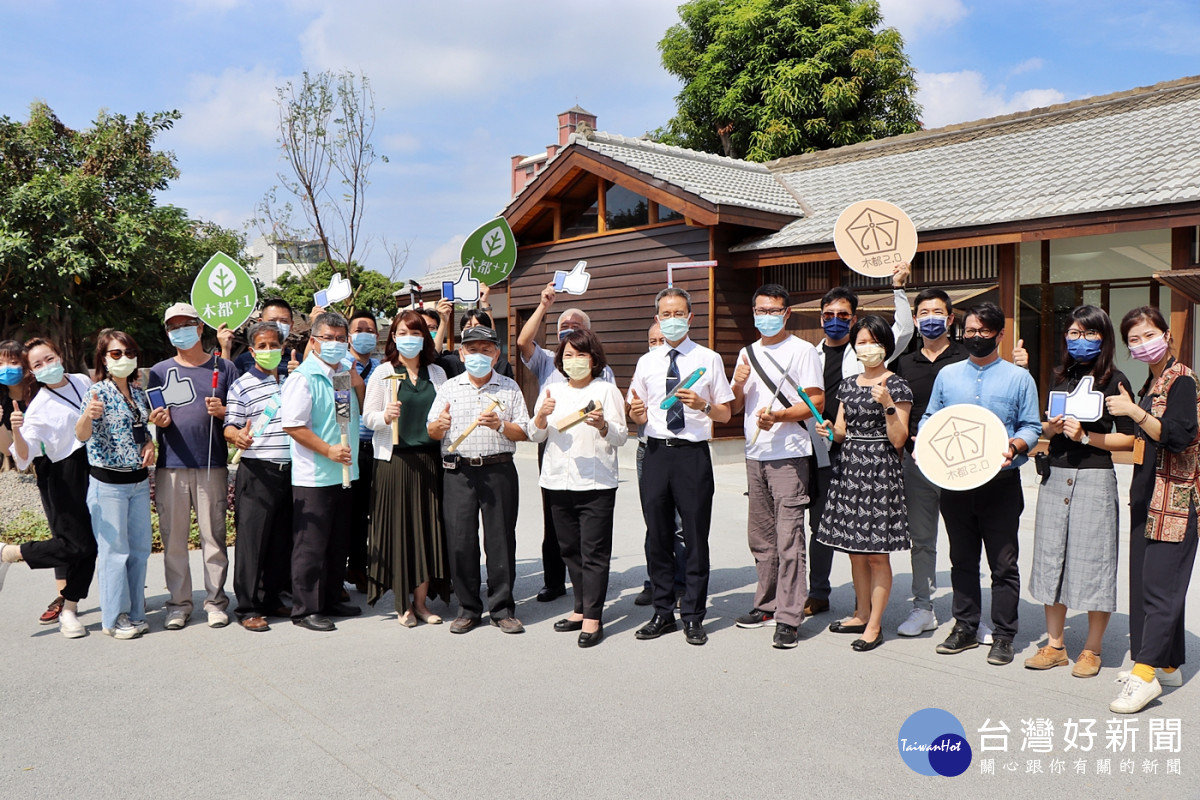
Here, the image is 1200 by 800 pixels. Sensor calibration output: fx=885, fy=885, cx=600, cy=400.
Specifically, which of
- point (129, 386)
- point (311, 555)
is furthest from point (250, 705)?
point (129, 386)

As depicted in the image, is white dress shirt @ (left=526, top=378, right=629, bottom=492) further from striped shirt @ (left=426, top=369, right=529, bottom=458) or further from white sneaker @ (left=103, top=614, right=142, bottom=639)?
white sneaker @ (left=103, top=614, right=142, bottom=639)

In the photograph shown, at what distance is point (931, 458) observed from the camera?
14.9 ft

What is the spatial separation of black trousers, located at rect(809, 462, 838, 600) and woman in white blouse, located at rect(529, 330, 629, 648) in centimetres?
120

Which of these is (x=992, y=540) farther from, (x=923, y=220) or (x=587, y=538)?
(x=923, y=220)

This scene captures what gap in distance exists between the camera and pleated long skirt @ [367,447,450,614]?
5.40 meters

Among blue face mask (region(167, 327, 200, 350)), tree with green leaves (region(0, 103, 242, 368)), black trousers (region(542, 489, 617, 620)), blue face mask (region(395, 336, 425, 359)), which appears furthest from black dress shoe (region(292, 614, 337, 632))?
tree with green leaves (region(0, 103, 242, 368))

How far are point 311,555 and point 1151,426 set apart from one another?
4.50 metres

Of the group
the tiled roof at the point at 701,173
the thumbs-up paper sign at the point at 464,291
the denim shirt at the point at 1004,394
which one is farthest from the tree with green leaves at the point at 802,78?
the denim shirt at the point at 1004,394

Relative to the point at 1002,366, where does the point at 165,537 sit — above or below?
below

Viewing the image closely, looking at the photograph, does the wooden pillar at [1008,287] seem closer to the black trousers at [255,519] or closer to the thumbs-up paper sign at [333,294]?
the thumbs-up paper sign at [333,294]

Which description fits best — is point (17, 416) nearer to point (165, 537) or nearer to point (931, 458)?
point (165, 537)

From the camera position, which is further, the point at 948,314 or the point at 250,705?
the point at 948,314

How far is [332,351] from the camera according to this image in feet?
17.4

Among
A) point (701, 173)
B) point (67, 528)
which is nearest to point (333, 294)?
point (67, 528)
